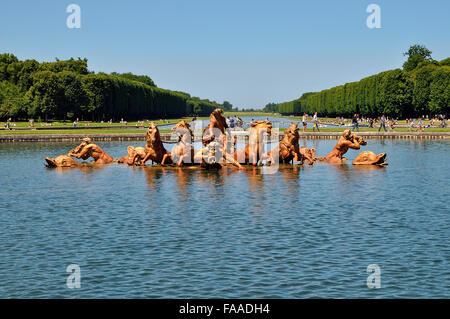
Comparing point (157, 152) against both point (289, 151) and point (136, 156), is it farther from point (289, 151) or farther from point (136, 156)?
point (289, 151)

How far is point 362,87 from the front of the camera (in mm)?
133250

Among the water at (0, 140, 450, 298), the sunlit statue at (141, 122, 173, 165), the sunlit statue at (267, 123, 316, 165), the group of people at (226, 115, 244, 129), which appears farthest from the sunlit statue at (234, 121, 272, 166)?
the group of people at (226, 115, 244, 129)

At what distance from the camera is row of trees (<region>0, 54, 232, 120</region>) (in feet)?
357

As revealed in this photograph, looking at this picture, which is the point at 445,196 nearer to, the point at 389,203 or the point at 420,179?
the point at 389,203

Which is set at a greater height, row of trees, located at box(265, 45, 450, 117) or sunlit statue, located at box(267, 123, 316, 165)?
row of trees, located at box(265, 45, 450, 117)

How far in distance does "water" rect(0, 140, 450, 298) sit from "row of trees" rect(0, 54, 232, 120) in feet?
267

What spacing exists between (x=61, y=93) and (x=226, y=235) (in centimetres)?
9818

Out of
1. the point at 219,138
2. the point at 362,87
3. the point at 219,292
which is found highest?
the point at 362,87

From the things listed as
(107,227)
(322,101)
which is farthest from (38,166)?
(322,101)

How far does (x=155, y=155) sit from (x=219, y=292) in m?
24.7

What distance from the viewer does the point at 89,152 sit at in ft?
127

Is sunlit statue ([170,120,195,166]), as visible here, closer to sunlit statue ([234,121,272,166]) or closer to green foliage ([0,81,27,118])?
sunlit statue ([234,121,272,166])

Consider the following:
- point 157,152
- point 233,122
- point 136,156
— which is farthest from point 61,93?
point 157,152

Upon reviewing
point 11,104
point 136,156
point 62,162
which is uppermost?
point 11,104
